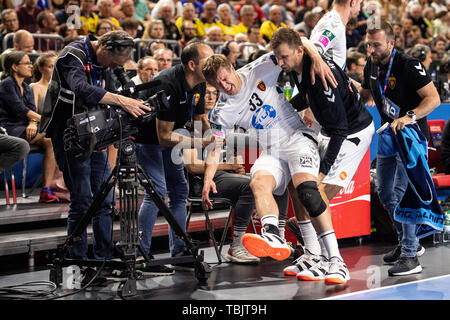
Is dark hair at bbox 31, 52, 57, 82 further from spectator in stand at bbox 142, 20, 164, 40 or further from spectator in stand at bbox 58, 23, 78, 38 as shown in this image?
spectator in stand at bbox 142, 20, 164, 40

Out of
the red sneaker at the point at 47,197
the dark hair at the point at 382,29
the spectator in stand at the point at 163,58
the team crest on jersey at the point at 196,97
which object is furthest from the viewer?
the spectator in stand at the point at 163,58

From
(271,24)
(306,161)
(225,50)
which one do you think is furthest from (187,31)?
(306,161)

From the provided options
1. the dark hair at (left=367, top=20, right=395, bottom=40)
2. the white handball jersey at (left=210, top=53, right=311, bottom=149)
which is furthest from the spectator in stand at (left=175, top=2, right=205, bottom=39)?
the white handball jersey at (left=210, top=53, right=311, bottom=149)

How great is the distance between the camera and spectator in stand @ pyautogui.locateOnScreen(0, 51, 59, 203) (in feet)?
22.4

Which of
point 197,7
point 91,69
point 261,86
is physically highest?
point 197,7

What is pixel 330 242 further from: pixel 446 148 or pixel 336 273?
pixel 446 148

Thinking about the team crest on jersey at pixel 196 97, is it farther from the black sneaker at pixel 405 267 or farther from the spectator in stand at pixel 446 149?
the spectator in stand at pixel 446 149

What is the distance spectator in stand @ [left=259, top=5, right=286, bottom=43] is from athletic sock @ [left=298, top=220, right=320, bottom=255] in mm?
7914

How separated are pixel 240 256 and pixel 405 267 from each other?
147cm

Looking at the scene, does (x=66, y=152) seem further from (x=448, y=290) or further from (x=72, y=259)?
(x=448, y=290)

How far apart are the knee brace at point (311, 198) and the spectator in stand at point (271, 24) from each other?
8181mm

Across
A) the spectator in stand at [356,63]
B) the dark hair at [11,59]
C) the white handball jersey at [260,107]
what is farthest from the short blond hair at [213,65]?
the spectator in stand at [356,63]

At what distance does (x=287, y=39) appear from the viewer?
471 cm

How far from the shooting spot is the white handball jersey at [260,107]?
16.7 feet
